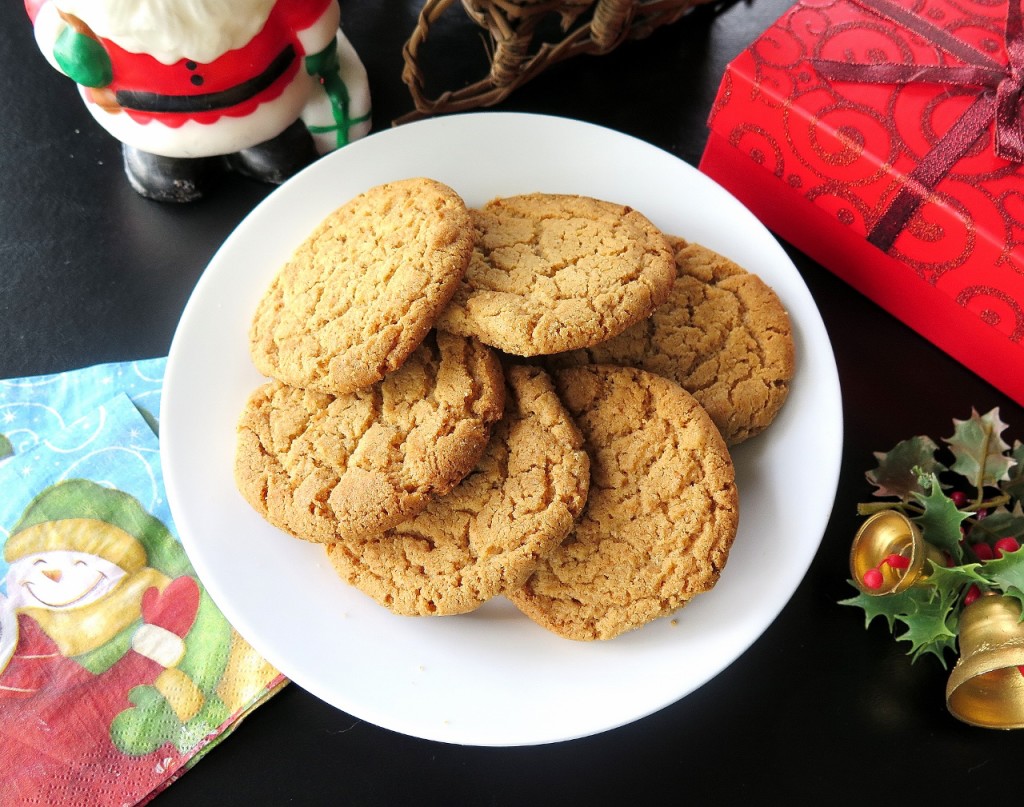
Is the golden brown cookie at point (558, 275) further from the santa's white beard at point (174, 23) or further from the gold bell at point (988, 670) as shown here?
the gold bell at point (988, 670)

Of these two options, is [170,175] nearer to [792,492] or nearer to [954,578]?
[792,492]

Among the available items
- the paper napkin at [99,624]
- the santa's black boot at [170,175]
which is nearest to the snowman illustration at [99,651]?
the paper napkin at [99,624]

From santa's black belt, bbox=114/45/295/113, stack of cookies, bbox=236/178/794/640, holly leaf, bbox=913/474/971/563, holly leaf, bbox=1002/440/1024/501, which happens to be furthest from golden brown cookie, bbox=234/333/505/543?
holly leaf, bbox=1002/440/1024/501

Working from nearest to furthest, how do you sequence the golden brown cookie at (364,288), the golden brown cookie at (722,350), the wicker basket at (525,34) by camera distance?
the golden brown cookie at (364,288), the golden brown cookie at (722,350), the wicker basket at (525,34)

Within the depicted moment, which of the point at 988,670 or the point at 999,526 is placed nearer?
the point at 988,670

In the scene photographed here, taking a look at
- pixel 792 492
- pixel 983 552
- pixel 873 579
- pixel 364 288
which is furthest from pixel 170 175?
pixel 983 552
